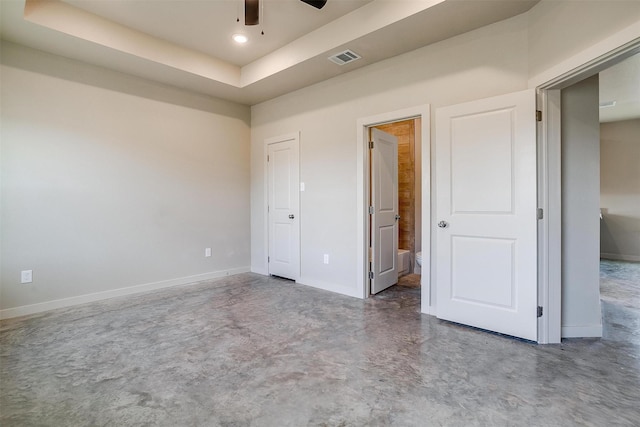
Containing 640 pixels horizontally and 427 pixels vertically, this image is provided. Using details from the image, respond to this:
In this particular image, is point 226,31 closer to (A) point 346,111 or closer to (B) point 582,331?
(A) point 346,111

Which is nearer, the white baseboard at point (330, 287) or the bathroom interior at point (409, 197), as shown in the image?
the white baseboard at point (330, 287)

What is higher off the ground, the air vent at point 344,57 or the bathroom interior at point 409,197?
the air vent at point 344,57

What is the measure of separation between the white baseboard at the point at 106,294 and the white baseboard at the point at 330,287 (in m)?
1.29

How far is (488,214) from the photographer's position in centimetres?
262

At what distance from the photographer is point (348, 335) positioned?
8.58 feet

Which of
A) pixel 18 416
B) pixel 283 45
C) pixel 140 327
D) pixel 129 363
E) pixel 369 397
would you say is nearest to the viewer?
pixel 18 416

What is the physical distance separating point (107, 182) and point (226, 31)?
7.35 ft

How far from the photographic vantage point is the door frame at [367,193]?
10.0ft

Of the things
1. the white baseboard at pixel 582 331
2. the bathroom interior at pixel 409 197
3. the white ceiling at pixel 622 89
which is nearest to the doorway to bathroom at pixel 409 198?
the bathroom interior at pixel 409 197

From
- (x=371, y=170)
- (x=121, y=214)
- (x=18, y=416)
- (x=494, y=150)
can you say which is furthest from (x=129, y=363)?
(x=494, y=150)

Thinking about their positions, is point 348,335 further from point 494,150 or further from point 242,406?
point 494,150

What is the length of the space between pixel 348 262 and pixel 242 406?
2.27 meters

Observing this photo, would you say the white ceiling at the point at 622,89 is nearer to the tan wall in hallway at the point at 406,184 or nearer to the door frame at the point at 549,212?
the door frame at the point at 549,212

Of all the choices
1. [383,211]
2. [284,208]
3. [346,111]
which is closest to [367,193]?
[383,211]
